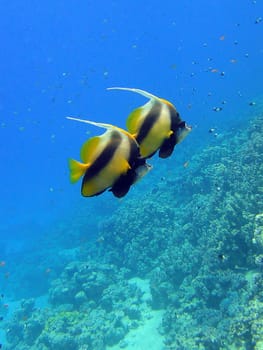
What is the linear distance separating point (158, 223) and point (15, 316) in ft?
24.1

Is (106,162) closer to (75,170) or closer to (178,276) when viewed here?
(75,170)

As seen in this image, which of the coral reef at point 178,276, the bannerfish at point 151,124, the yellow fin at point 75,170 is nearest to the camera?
the yellow fin at point 75,170

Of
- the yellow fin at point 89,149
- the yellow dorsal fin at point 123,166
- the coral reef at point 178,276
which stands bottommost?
the coral reef at point 178,276

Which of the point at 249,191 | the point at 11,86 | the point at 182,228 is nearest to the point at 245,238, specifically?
the point at 249,191

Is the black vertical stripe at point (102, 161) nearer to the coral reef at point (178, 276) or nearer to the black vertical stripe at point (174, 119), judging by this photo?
the black vertical stripe at point (174, 119)

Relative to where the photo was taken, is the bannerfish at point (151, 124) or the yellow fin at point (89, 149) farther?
the bannerfish at point (151, 124)

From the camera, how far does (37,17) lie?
138500 millimetres

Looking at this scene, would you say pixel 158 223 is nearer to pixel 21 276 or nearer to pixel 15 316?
pixel 15 316

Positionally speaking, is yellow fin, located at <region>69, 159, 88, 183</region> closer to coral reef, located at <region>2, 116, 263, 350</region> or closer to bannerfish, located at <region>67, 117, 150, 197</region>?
bannerfish, located at <region>67, 117, 150, 197</region>

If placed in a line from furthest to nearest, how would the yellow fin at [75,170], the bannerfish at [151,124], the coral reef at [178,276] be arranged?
the coral reef at [178,276], the bannerfish at [151,124], the yellow fin at [75,170]

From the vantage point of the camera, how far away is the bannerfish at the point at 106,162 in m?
1.91

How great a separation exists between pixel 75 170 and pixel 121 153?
10.8 inches

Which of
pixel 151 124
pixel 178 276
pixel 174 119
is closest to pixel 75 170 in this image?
pixel 151 124

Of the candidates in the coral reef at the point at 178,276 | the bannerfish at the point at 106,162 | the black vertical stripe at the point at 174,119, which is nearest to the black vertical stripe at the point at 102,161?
the bannerfish at the point at 106,162
